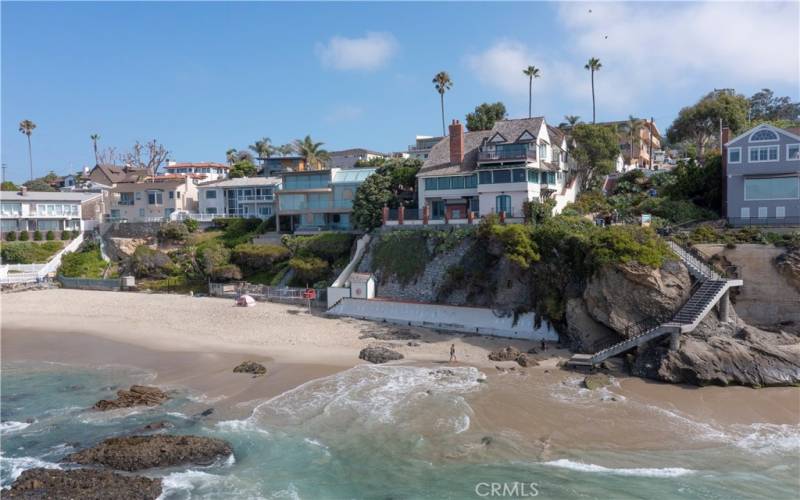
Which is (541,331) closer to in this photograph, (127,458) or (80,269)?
(127,458)

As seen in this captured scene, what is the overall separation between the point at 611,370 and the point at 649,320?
3893mm

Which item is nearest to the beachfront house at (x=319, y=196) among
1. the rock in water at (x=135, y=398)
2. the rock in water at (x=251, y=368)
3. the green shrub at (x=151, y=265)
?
the green shrub at (x=151, y=265)

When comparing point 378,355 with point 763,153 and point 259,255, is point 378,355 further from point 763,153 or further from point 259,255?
point 763,153

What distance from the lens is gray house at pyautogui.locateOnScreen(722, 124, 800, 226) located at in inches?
1481

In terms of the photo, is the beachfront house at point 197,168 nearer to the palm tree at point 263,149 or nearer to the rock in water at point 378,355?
the palm tree at point 263,149

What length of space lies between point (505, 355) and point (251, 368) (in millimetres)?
13236

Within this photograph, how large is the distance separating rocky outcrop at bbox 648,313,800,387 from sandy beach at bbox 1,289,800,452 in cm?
60

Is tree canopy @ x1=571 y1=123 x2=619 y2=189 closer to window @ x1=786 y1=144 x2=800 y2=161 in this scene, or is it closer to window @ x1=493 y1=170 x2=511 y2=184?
window @ x1=493 y1=170 x2=511 y2=184

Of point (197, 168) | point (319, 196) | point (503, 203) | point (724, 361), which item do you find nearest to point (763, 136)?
point (503, 203)

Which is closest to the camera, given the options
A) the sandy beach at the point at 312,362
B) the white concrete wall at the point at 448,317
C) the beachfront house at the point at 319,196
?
the sandy beach at the point at 312,362

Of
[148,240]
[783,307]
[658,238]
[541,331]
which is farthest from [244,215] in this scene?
[783,307]

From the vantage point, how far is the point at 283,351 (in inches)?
1367

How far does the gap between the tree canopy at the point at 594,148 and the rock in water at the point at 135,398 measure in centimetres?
3944

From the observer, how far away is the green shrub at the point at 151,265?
53.4 meters
